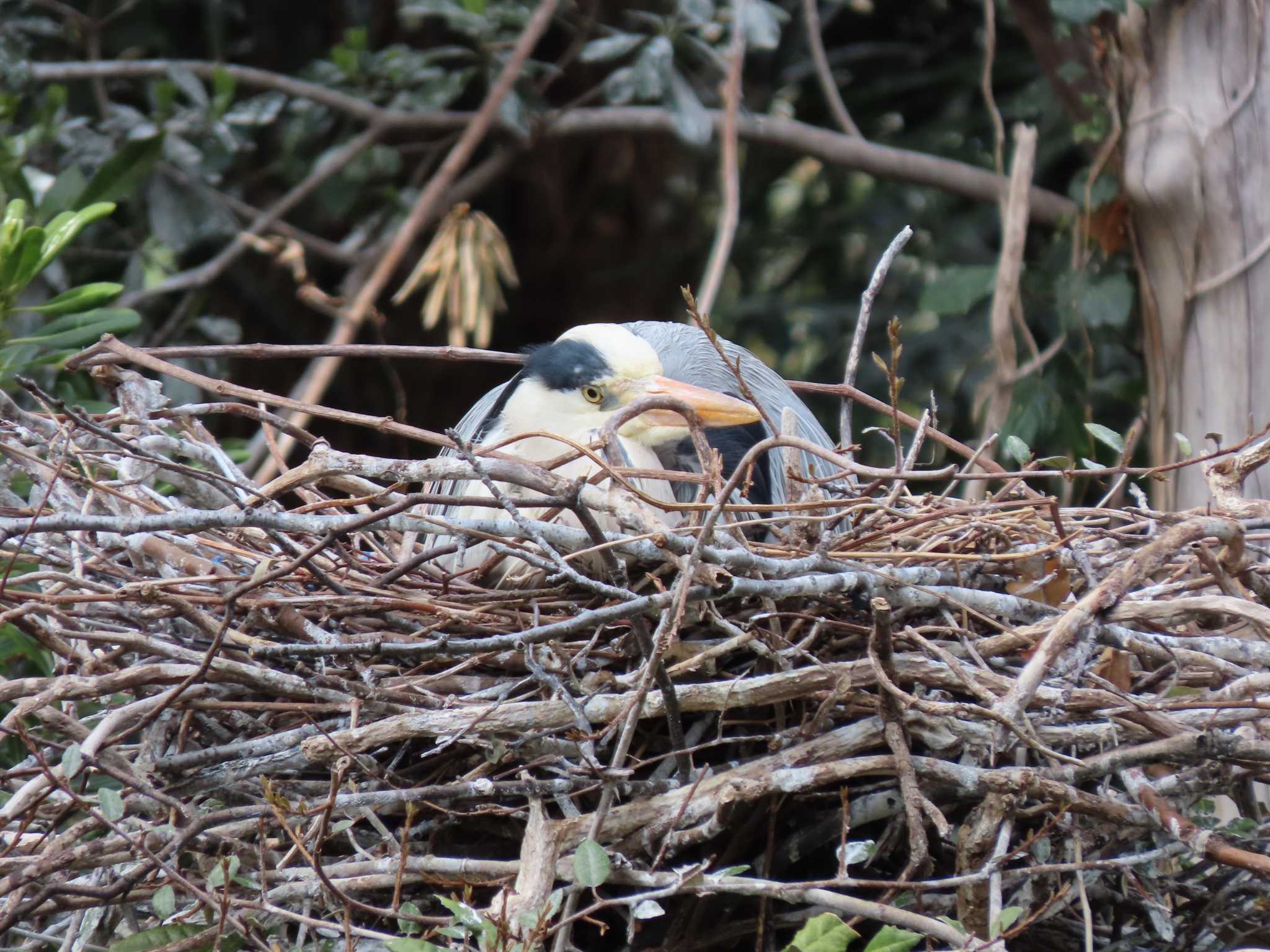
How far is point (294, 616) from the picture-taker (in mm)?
1367

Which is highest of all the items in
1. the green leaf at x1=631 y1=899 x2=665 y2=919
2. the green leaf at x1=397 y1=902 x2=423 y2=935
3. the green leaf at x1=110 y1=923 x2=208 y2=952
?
the green leaf at x1=631 y1=899 x2=665 y2=919

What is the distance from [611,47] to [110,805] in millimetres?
2083

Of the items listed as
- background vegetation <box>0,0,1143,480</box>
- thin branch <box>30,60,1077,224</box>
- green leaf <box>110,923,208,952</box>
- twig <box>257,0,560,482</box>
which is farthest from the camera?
thin branch <box>30,60,1077,224</box>

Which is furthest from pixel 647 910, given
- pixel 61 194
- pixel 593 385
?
pixel 61 194

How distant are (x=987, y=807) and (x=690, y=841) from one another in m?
0.28

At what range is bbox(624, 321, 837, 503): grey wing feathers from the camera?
7.09 feet

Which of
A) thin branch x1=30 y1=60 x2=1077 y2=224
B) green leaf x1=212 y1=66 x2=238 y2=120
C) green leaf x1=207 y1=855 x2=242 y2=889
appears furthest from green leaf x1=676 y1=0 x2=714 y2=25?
green leaf x1=207 y1=855 x2=242 y2=889

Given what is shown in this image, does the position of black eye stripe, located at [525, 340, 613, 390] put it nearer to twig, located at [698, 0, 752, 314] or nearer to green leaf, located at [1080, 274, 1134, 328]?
twig, located at [698, 0, 752, 314]

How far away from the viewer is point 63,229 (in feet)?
6.39

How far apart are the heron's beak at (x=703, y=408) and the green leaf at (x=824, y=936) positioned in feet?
2.37

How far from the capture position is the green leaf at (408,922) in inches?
47.3

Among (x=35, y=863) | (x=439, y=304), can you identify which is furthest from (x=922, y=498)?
(x=439, y=304)

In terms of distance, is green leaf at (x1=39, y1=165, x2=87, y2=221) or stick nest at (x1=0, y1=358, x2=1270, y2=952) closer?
stick nest at (x1=0, y1=358, x2=1270, y2=952)

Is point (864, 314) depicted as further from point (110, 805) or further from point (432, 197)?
point (432, 197)
